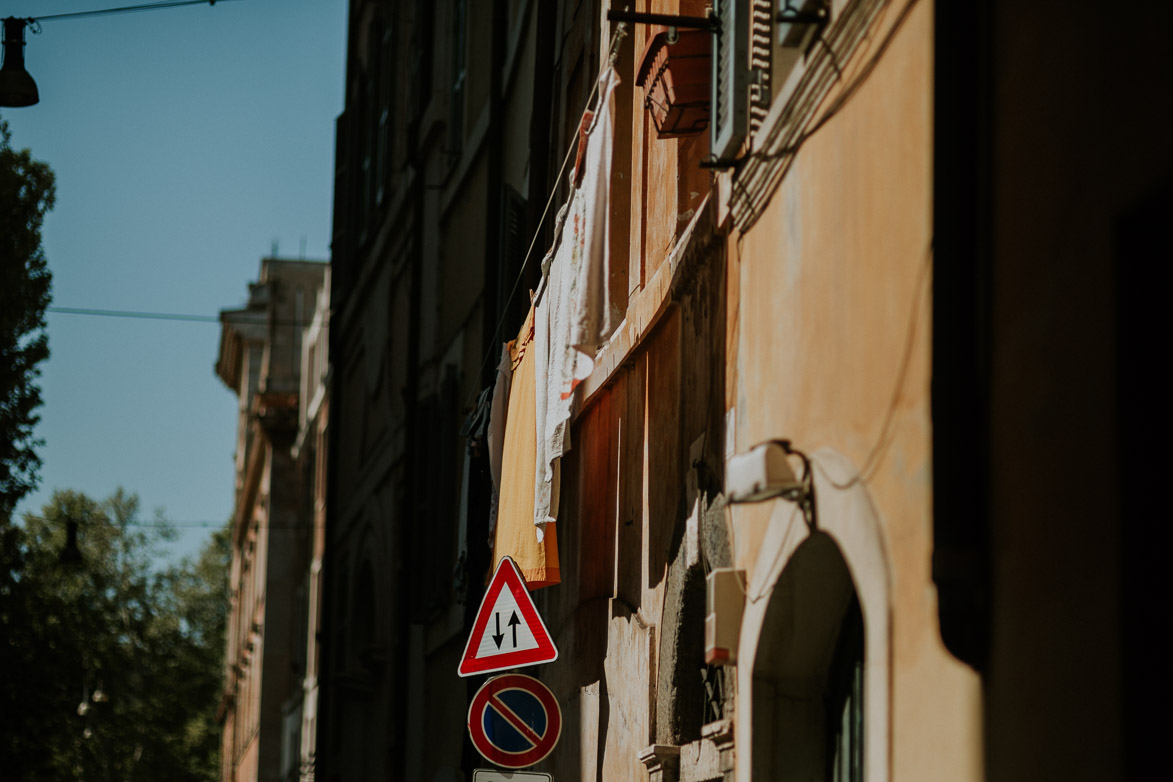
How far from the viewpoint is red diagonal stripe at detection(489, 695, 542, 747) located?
30.3ft

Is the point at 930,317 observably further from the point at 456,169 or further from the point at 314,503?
the point at 314,503

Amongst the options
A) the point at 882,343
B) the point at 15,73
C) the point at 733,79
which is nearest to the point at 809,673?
the point at 882,343

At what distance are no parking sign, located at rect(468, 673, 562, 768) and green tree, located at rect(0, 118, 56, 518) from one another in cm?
1558

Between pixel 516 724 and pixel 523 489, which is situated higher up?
pixel 523 489

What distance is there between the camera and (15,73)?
Answer: 49.4ft

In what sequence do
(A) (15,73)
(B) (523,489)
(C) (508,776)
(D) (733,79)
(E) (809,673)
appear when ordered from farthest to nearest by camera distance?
(A) (15,73) < (B) (523,489) < (C) (508,776) < (D) (733,79) < (E) (809,673)

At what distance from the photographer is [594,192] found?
889cm

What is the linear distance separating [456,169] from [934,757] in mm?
14749

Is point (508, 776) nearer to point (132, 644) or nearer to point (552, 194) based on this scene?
point (552, 194)

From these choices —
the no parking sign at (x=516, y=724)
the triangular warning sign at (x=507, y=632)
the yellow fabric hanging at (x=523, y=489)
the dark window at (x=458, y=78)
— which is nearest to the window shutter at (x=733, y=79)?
the triangular warning sign at (x=507, y=632)

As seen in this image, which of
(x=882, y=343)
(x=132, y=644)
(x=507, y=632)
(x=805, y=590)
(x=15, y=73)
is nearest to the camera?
(x=882, y=343)

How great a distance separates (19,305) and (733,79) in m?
18.8

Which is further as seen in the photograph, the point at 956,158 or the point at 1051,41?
the point at 956,158

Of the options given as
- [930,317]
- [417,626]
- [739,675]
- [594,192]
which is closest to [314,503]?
[417,626]
